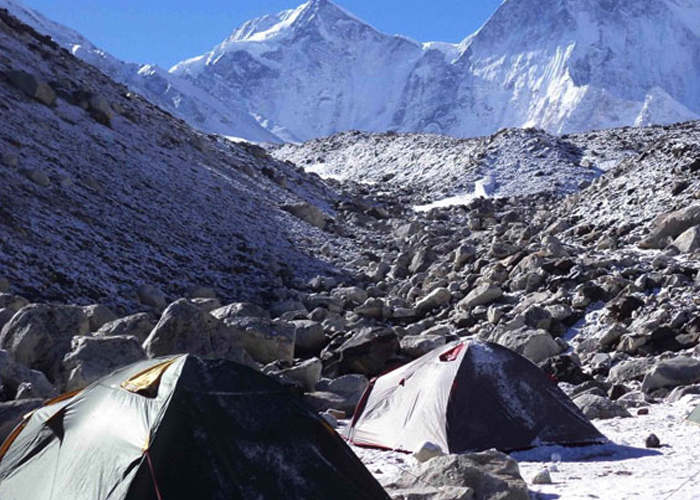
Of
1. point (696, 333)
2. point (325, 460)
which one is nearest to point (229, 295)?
point (696, 333)

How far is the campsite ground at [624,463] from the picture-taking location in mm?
7359

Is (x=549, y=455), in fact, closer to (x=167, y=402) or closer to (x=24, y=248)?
(x=167, y=402)

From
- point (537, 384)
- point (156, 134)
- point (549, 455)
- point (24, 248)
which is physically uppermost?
point (156, 134)

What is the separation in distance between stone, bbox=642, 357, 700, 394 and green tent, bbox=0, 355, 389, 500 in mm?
6055

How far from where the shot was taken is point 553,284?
701 inches

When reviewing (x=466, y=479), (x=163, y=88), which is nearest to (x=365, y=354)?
(x=466, y=479)

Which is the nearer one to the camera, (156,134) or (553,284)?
(553,284)

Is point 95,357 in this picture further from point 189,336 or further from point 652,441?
point 652,441

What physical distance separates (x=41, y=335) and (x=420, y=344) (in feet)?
18.9

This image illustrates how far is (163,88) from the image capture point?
182125 millimetres

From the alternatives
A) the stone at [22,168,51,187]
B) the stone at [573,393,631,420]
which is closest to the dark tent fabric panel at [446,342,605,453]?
the stone at [573,393,631,420]

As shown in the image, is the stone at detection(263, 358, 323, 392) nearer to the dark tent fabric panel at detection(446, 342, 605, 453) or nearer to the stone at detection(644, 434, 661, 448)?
the dark tent fabric panel at detection(446, 342, 605, 453)

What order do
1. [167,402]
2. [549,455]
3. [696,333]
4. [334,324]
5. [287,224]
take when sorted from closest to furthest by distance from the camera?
[167,402] → [549,455] → [696,333] → [334,324] → [287,224]

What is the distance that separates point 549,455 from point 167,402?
14.5ft
